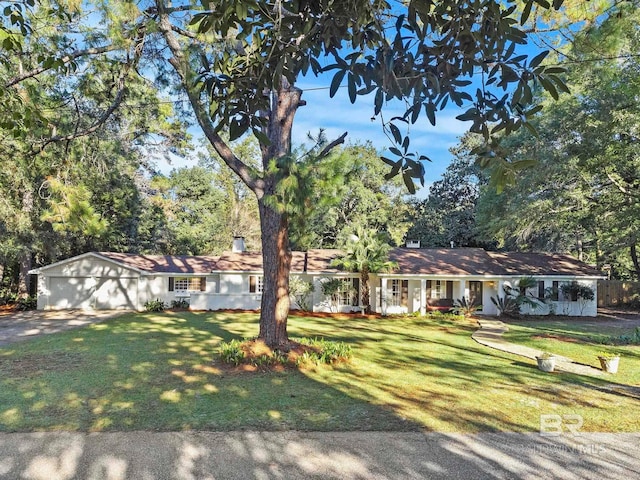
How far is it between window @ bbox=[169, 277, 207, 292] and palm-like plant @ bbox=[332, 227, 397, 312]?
325 inches

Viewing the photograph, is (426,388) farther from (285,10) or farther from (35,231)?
(35,231)

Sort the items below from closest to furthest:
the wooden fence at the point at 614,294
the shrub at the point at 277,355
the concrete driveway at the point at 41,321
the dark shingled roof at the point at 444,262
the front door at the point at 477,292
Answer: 1. the shrub at the point at 277,355
2. the concrete driveway at the point at 41,321
3. the dark shingled roof at the point at 444,262
4. the front door at the point at 477,292
5. the wooden fence at the point at 614,294

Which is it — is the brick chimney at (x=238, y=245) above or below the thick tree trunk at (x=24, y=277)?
above

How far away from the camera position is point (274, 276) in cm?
926

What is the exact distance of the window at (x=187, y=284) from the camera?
904 inches

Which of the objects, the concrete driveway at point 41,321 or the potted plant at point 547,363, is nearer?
the potted plant at point 547,363

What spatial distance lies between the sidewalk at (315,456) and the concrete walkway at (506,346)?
14.5ft

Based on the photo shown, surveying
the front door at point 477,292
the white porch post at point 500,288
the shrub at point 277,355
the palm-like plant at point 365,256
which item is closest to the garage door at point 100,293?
the palm-like plant at point 365,256

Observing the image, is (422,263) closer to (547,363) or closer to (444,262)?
(444,262)

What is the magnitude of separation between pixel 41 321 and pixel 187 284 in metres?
7.36

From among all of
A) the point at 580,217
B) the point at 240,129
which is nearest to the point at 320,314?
the point at 580,217

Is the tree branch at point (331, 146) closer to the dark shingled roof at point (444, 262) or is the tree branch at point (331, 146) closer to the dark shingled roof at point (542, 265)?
the dark shingled roof at point (444, 262)

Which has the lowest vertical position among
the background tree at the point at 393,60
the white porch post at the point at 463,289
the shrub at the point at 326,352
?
the shrub at the point at 326,352

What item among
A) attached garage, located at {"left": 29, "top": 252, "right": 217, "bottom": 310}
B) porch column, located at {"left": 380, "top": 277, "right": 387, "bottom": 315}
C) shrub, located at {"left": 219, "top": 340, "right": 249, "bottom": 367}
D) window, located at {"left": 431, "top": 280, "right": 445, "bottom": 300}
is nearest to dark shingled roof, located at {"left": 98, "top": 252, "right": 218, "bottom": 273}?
attached garage, located at {"left": 29, "top": 252, "right": 217, "bottom": 310}
